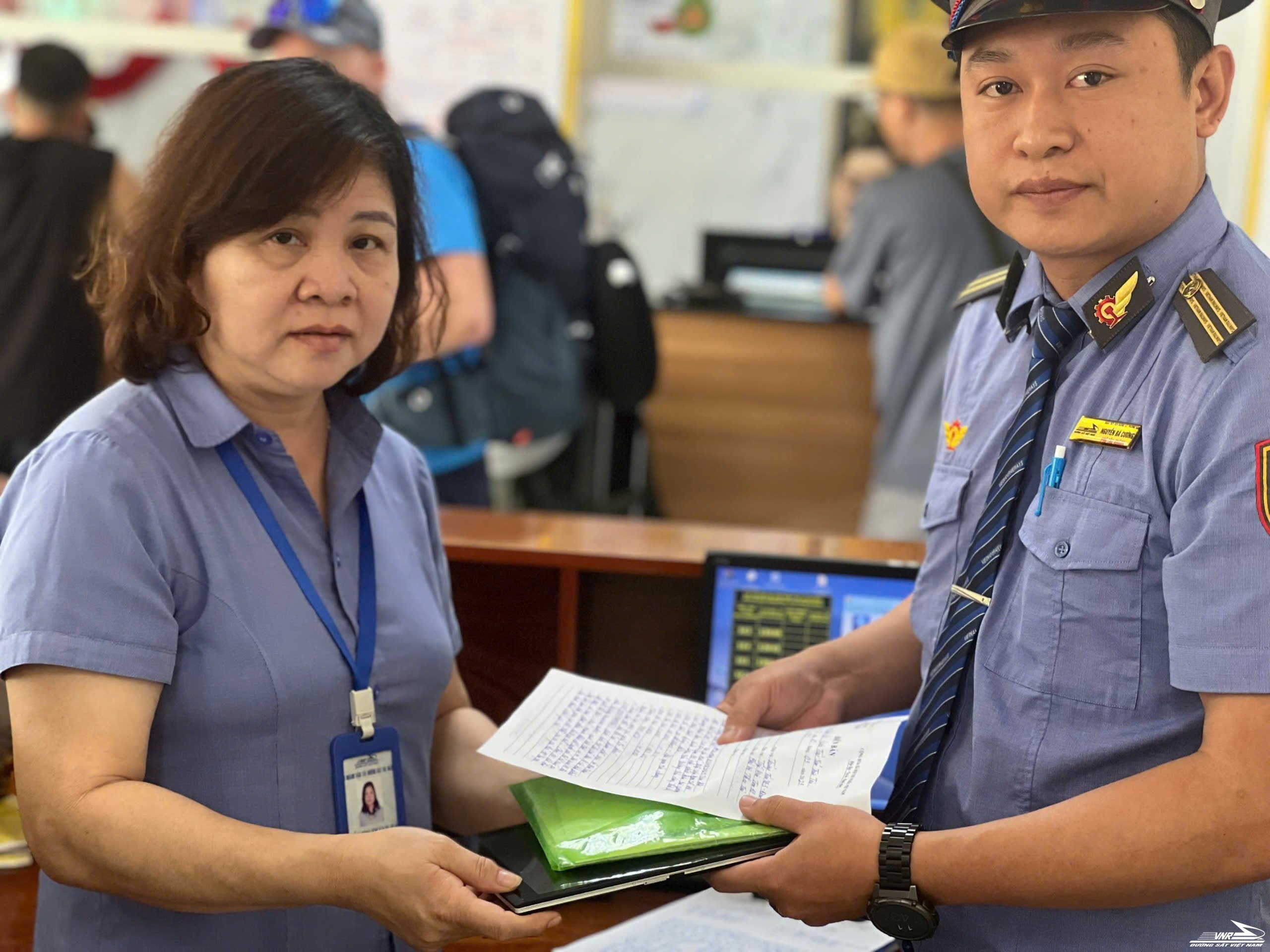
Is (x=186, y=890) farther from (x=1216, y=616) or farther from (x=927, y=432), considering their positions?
(x=927, y=432)

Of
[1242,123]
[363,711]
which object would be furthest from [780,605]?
[1242,123]

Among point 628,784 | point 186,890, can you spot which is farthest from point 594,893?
point 186,890

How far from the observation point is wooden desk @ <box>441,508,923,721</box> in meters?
2.01

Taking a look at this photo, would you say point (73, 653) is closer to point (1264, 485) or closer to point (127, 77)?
point (1264, 485)

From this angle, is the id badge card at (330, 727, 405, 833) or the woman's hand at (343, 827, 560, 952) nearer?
the woman's hand at (343, 827, 560, 952)

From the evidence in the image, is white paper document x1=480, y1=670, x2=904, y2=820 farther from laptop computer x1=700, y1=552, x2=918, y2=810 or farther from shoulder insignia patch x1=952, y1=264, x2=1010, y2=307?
shoulder insignia patch x1=952, y1=264, x2=1010, y2=307

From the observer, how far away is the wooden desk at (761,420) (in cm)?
480

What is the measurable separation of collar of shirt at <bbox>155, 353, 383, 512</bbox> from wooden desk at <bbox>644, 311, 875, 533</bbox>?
3.33 metres

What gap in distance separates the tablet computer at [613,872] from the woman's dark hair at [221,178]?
27.1 inches

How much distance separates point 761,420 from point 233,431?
366 centimetres

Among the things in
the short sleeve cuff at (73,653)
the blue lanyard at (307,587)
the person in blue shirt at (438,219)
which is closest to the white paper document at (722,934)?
the blue lanyard at (307,587)

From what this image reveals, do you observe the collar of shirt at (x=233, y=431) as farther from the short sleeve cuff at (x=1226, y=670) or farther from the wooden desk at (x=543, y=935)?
the short sleeve cuff at (x=1226, y=670)

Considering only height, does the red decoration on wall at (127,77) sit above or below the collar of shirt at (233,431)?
above

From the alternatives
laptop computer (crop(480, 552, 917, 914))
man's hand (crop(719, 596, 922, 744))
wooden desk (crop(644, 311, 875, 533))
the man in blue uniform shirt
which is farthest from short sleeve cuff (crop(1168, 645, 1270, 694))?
wooden desk (crop(644, 311, 875, 533))
